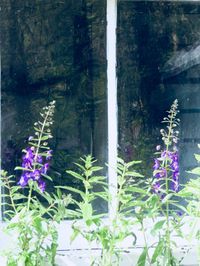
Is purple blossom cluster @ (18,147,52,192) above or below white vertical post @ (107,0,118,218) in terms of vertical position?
below

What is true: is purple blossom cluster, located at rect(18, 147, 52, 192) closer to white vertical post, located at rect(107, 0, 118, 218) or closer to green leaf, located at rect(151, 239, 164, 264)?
green leaf, located at rect(151, 239, 164, 264)

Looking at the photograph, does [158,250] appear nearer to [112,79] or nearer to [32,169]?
[32,169]

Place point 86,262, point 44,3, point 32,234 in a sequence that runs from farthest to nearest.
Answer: point 44,3, point 86,262, point 32,234

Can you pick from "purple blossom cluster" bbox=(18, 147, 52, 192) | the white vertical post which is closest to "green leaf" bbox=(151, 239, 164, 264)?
"purple blossom cluster" bbox=(18, 147, 52, 192)

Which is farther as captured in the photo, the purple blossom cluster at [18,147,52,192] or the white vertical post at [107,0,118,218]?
the white vertical post at [107,0,118,218]

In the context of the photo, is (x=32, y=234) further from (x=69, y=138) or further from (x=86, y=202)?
(x=69, y=138)

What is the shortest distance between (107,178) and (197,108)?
64 cm

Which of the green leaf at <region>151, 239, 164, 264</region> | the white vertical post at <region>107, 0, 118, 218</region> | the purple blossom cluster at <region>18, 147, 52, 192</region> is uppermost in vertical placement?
the white vertical post at <region>107, 0, 118, 218</region>

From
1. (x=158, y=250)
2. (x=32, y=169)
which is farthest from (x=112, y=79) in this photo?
(x=158, y=250)

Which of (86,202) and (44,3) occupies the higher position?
(44,3)

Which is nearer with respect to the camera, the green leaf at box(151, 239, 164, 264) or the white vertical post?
the green leaf at box(151, 239, 164, 264)

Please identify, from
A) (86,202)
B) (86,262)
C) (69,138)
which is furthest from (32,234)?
(69,138)

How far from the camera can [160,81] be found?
3.58 meters

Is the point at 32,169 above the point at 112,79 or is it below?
below
